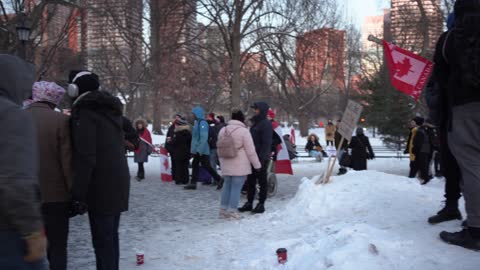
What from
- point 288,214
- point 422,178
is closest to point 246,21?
point 422,178

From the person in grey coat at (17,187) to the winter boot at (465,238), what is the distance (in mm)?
3195

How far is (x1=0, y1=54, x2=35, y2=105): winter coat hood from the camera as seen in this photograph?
2244 millimetres

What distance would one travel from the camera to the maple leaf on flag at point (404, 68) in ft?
20.7

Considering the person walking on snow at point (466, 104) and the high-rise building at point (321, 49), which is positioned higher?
the high-rise building at point (321, 49)

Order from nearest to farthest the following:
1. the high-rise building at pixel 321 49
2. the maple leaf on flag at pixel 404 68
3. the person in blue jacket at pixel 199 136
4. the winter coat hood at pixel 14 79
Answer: the winter coat hood at pixel 14 79
the maple leaf on flag at pixel 404 68
the person in blue jacket at pixel 199 136
the high-rise building at pixel 321 49

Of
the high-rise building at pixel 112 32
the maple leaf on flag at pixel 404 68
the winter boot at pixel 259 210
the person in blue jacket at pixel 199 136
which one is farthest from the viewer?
the high-rise building at pixel 112 32

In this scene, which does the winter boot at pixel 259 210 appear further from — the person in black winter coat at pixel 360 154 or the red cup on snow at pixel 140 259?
the person in black winter coat at pixel 360 154

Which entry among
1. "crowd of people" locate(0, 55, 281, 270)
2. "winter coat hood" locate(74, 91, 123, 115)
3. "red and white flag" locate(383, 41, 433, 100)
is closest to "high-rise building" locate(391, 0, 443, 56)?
"red and white flag" locate(383, 41, 433, 100)

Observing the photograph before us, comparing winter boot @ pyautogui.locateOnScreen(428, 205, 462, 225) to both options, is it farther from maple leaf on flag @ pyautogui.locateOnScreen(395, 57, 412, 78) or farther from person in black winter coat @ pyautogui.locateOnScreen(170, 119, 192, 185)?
person in black winter coat @ pyautogui.locateOnScreen(170, 119, 192, 185)

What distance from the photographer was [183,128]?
38.3ft

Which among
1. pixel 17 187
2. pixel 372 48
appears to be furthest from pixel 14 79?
pixel 372 48

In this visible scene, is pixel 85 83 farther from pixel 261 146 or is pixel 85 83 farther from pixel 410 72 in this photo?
pixel 410 72

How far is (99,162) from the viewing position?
12.5 ft

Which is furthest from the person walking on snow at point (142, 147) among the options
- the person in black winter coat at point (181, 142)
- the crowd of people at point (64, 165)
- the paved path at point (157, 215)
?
the crowd of people at point (64, 165)
